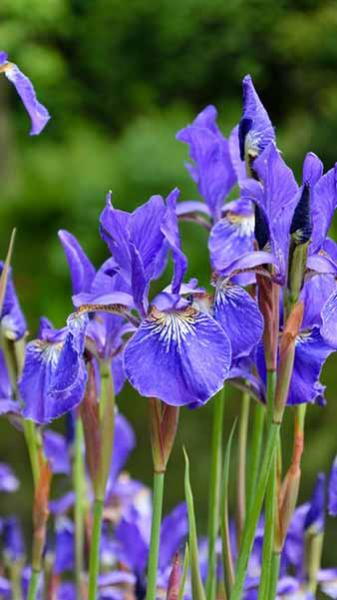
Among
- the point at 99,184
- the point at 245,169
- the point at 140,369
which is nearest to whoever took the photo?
the point at 140,369

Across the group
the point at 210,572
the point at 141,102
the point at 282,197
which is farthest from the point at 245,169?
the point at 141,102

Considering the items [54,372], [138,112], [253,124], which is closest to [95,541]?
[54,372]

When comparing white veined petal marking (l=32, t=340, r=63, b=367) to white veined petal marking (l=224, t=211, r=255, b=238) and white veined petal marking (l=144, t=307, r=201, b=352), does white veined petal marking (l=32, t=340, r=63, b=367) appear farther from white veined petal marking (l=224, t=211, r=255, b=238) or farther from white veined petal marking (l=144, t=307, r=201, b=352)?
white veined petal marking (l=224, t=211, r=255, b=238)

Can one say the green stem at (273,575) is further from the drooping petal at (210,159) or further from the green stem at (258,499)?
the drooping petal at (210,159)

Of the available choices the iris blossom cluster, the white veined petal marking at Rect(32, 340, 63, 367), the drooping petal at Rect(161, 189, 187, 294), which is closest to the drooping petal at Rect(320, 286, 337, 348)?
the iris blossom cluster

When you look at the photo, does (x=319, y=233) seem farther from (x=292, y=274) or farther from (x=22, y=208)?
(x=22, y=208)

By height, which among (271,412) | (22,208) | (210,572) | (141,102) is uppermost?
(141,102)

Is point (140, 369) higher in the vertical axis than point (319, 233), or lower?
lower
